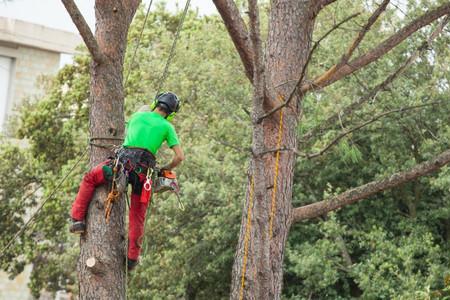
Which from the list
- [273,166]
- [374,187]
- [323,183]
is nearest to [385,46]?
[374,187]

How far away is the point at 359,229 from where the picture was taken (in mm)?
13266

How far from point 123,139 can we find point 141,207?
49 cm

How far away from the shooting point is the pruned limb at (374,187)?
550cm

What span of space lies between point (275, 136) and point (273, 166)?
22 cm

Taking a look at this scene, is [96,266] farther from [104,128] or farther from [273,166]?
[273,166]

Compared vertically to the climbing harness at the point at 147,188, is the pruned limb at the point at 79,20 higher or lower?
higher

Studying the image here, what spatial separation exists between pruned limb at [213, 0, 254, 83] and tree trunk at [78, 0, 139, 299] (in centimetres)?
60

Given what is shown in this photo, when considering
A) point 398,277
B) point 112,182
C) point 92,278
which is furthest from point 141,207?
point 398,277

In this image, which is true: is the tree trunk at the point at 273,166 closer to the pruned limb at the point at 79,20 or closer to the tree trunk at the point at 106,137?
the tree trunk at the point at 106,137

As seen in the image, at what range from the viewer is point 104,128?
16.4 feet

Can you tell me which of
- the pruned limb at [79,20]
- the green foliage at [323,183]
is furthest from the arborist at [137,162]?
the green foliage at [323,183]

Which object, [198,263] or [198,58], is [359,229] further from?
[198,58]

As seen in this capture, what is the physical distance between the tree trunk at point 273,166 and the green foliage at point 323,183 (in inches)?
205

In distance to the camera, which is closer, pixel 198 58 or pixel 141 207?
pixel 141 207
